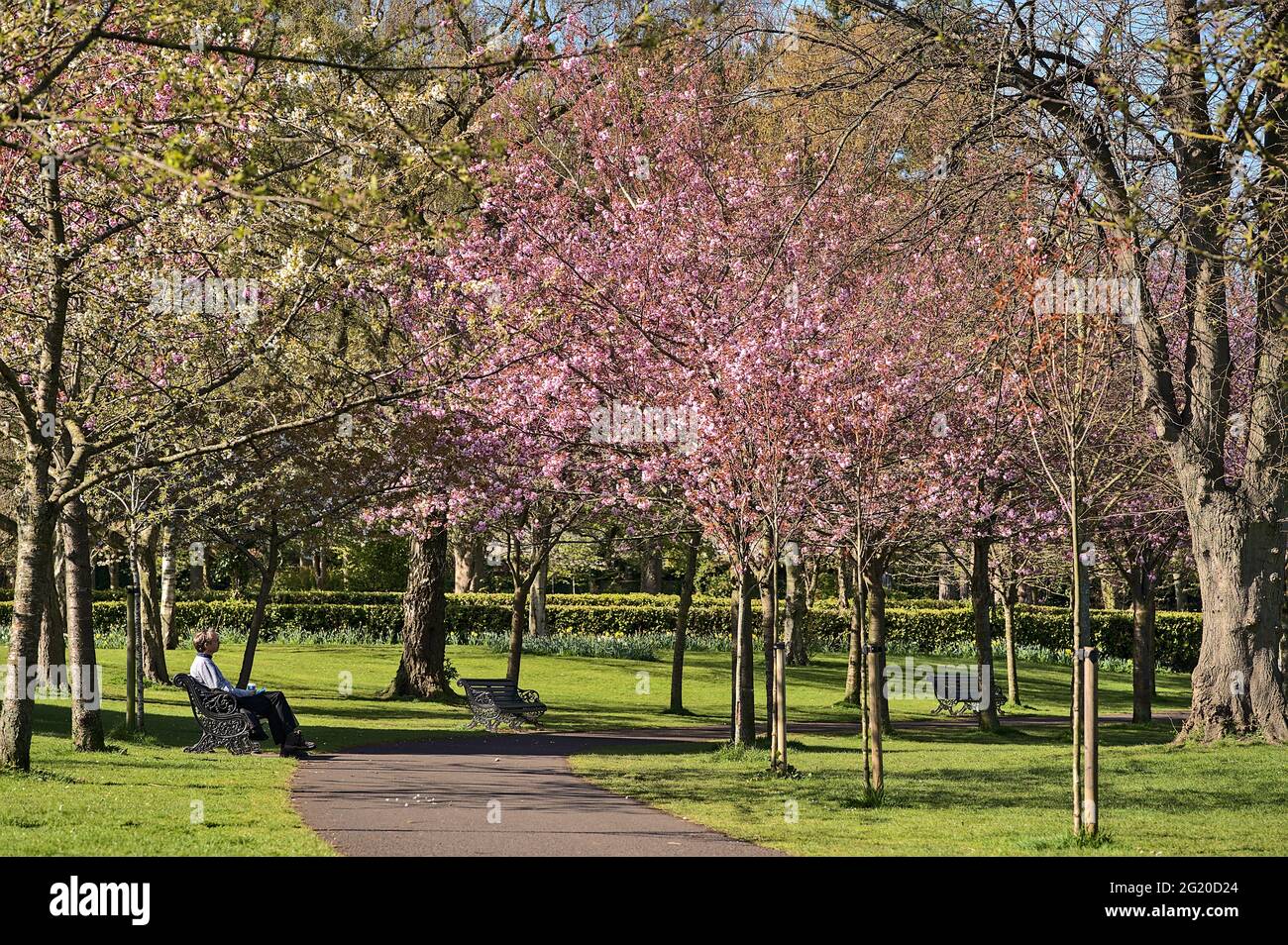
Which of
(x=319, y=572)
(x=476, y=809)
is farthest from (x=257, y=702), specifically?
(x=319, y=572)

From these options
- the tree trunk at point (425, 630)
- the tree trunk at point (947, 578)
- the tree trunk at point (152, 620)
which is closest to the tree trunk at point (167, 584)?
the tree trunk at point (152, 620)

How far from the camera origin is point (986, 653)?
821 inches

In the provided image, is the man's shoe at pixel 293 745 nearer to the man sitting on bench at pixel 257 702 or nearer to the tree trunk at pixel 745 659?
the man sitting on bench at pixel 257 702

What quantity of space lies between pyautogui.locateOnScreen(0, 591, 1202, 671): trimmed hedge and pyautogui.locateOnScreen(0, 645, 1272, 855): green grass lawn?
1132 cm

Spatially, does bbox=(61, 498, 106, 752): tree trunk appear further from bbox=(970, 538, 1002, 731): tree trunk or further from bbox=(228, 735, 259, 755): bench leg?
bbox=(970, 538, 1002, 731): tree trunk

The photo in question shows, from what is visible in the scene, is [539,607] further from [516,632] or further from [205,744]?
[205,744]

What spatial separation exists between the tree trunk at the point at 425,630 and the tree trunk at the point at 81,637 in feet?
35.1

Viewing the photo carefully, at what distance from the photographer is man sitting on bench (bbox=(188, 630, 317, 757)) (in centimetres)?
1411

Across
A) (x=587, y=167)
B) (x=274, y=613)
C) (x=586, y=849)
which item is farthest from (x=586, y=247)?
(x=274, y=613)

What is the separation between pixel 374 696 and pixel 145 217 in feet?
47.9

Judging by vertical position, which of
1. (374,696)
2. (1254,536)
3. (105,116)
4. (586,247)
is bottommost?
(374,696)

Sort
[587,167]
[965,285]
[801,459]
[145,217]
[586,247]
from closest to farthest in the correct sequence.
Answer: [145,217]
[801,459]
[965,285]
[586,247]
[587,167]
